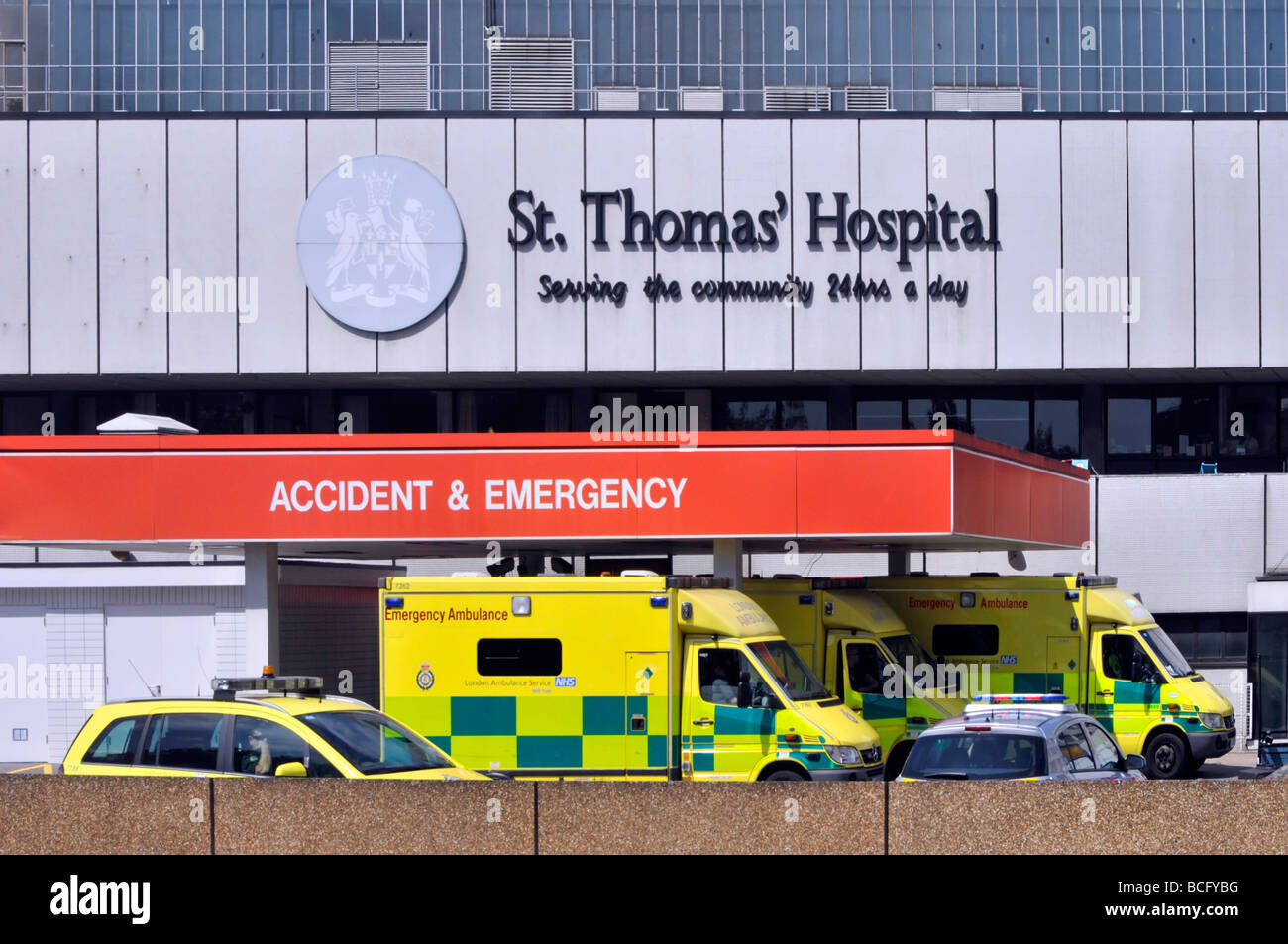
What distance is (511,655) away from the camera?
16.3 metres

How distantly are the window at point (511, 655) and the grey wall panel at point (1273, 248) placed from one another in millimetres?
20742

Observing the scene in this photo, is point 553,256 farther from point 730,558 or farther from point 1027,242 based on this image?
point 730,558

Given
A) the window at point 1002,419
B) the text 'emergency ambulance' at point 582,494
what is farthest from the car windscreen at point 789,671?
the window at point 1002,419

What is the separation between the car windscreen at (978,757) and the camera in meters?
12.9

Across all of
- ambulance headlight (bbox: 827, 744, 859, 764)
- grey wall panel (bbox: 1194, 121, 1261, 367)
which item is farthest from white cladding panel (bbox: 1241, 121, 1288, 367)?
ambulance headlight (bbox: 827, 744, 859, 764)

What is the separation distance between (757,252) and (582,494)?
14.5 m

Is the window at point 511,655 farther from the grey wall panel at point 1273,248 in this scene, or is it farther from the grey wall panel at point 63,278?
the grey wall panel at point 1273,248

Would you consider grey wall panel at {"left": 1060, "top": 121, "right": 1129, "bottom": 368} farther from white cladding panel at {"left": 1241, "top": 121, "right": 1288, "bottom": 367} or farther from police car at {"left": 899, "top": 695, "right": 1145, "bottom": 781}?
police car at {"left": 899, "top": 695, "right": 1145, "bottom": 781}

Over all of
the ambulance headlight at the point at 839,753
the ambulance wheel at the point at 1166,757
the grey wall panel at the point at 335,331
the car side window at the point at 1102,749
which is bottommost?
the ambulance wheel at the point at 1166,757

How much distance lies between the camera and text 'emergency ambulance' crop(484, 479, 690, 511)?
60.6 feet

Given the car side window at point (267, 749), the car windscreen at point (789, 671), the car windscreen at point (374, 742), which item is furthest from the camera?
the car windscreen at point (789, 671)

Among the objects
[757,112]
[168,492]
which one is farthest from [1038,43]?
[168,492]

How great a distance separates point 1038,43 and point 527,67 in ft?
40.0
